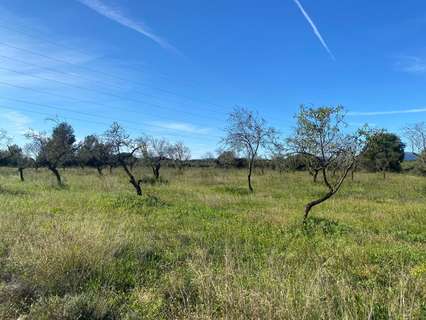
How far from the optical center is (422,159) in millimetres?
36188

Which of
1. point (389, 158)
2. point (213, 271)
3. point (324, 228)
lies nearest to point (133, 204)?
point (324, 228)

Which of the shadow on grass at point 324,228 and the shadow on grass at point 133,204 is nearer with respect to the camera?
the shadow on grass at point 324,228

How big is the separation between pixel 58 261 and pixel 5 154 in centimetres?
4851

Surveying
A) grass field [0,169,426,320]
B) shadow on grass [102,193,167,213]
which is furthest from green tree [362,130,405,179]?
grass field [0,169,426,320]

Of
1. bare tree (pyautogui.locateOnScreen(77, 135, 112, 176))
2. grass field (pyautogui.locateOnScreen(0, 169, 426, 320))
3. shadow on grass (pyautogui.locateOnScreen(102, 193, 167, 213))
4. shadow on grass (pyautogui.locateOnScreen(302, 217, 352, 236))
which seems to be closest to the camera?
grass field (pyautogui.locateOnScreen(0, 169, 426, 320))

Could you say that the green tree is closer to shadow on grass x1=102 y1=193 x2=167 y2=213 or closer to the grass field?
shadow on grass x1=102 y1=193 x2=167 y2=213

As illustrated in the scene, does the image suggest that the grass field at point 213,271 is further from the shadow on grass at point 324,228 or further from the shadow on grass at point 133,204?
the shadow on grass at point 133,204

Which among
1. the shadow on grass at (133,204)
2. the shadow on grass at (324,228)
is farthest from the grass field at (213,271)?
the shadow on grass at (133,204)

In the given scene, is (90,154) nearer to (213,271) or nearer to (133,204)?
(133,204)

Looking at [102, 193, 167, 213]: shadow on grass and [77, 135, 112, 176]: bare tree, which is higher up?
[77, 135, 112, 176]: bare tree

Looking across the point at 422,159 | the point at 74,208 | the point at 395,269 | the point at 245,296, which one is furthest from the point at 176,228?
the point at 422,159

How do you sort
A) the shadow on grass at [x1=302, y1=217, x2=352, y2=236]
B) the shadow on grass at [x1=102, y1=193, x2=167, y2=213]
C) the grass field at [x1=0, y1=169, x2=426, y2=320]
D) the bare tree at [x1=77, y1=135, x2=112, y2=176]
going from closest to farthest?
the grass field at [x1=0, y1=169, x2=426, y2=320] → the shadow on grass at [x1=302, y1=217, x2=352, y2=236] → the shadow on grass at [x1=102, y1=193, x2=167, y2=213] → the bare tree at [x1=77, y1=135, x2=112, y2=176]

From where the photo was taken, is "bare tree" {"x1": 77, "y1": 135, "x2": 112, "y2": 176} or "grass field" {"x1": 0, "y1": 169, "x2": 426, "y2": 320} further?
"bare tree" {"x1": 77, "y1": 135, "x2": 112, "y2": 176}

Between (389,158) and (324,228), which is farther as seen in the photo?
(389,158)
